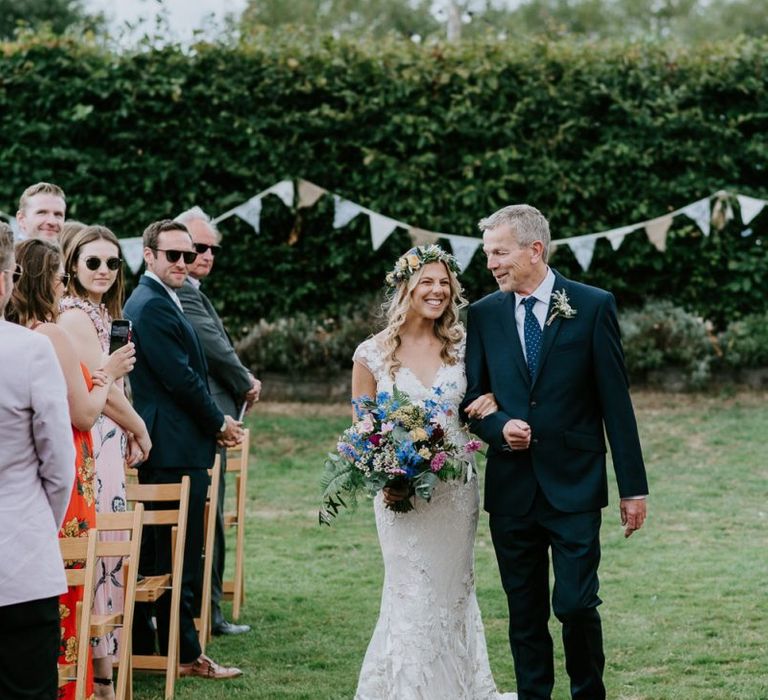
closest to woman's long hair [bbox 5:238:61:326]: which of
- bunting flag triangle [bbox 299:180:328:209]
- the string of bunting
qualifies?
the string of bunting

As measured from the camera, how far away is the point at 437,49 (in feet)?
43.6

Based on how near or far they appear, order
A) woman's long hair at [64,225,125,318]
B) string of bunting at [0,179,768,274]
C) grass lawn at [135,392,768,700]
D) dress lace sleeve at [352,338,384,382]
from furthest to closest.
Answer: string of bunting at [0,179,768,274]
grass lawn at [135,392,768,700]
woman's long hair at [64,225,125,318]
dress lace sleeve at [352,338,384,382]

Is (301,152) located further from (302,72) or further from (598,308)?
(598,308)

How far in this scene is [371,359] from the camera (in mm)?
5555

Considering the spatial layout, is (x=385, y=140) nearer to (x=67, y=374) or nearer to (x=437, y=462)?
(x=437, y=462)

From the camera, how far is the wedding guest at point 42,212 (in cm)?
670

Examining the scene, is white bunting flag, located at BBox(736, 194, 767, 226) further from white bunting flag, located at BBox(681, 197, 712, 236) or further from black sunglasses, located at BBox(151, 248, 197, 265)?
black sunglasses, located at BBox(151, 248, 197, 265)

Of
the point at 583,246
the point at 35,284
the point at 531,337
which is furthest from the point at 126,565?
the point at 583,246

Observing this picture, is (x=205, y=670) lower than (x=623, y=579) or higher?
lower

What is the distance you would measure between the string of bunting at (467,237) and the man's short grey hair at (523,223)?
6887 mm

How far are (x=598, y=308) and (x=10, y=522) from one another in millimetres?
2639

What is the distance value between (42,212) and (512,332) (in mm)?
3010

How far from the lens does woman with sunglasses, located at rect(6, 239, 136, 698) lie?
443cm

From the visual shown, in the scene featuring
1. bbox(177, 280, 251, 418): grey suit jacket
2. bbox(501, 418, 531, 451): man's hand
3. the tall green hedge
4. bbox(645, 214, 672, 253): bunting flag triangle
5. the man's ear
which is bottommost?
bbox(501, 418, 531, 451): man's hand
